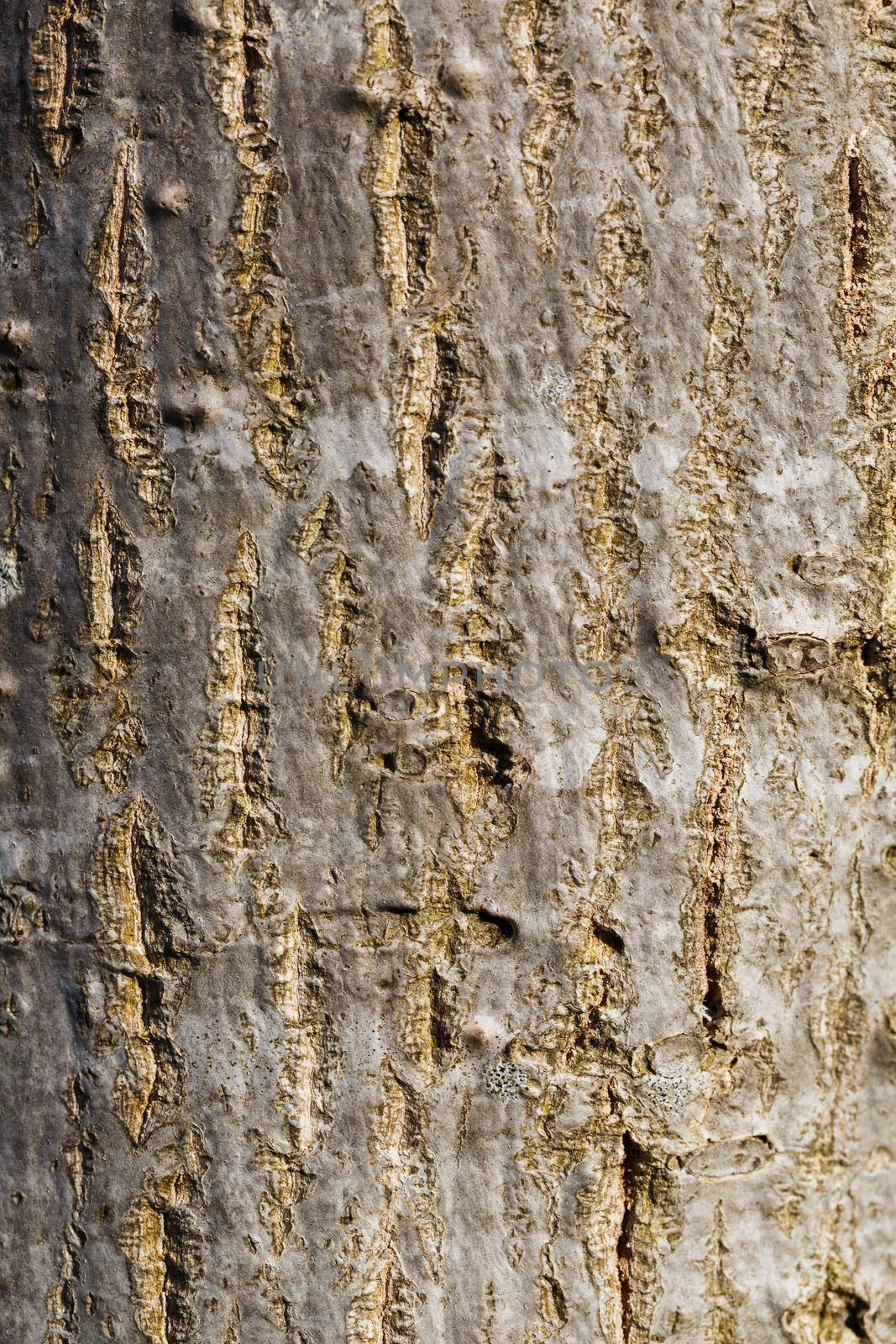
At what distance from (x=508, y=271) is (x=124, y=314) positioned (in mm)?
367

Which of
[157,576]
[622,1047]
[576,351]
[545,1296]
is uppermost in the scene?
[576,351]

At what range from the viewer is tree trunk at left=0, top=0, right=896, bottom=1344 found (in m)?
0.91

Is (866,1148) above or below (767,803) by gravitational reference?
below

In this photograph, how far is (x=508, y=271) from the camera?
35.7 inches

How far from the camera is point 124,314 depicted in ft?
3.00

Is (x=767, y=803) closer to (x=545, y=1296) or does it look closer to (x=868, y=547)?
(x=868, y=547)

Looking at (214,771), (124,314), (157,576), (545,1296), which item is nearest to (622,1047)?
(545,1296)

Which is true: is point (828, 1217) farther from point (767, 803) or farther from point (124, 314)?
point (124, 314)

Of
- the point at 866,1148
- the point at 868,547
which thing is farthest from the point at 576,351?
the point at 866,1148

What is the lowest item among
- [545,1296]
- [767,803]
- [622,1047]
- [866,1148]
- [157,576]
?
[545,1296]

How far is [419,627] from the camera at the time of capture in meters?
0.91

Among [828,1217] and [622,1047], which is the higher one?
[622,1047]

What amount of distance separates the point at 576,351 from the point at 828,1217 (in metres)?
0.91

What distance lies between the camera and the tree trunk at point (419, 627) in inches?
35.7
